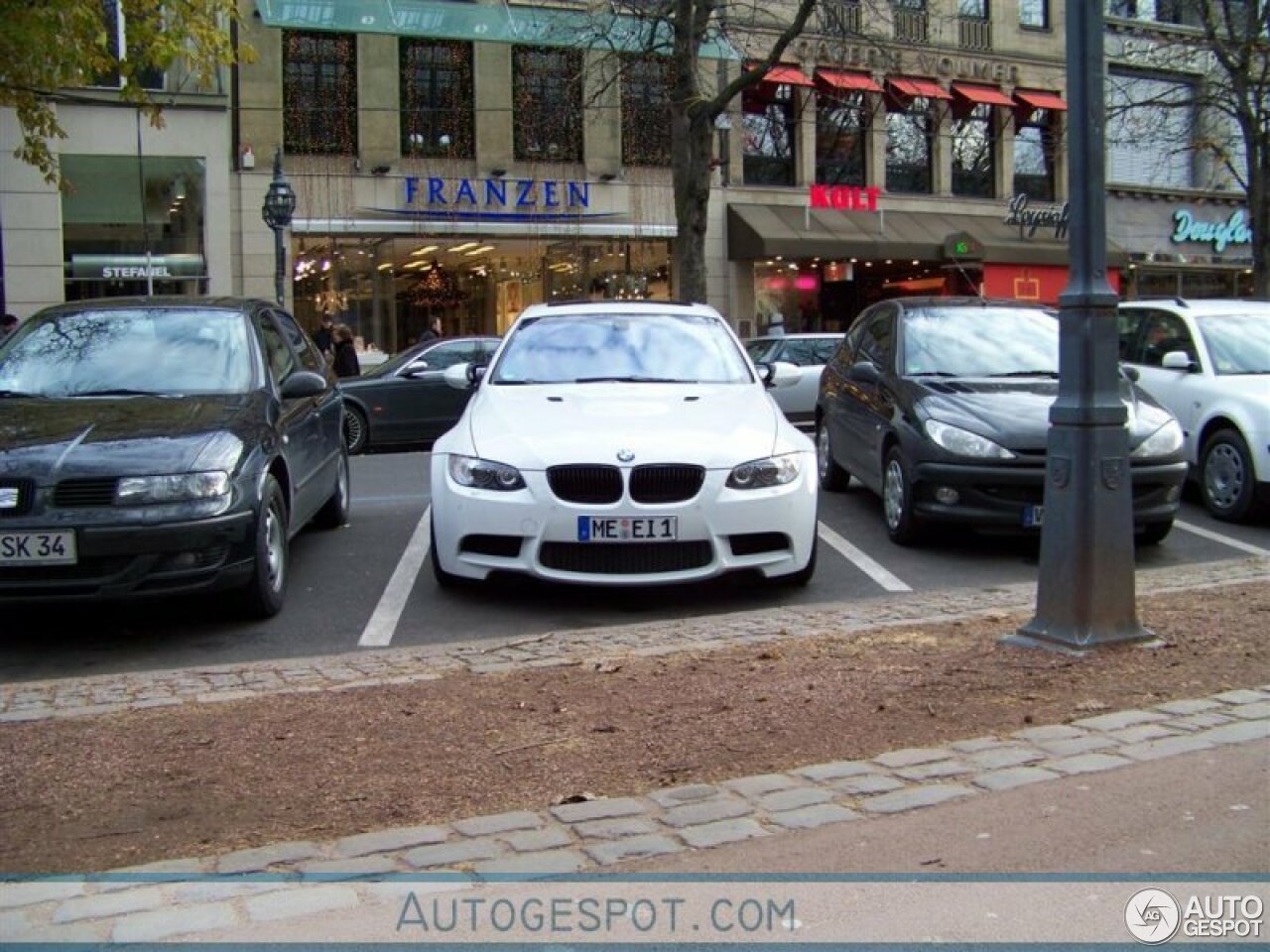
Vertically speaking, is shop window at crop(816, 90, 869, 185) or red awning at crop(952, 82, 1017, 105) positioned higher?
red awning at crop(952, 82, 1017, 105)

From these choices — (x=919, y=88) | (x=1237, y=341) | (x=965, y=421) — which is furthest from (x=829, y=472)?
(x=919, y=88)

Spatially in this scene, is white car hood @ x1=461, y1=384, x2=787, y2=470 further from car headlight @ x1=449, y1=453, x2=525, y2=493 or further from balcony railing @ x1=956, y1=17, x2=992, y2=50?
balcony railing @ x1=956, y1=17, x2=992, y2=50

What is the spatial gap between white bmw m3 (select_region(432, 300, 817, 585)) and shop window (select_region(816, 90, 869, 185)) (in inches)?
868

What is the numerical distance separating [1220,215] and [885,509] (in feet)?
93.4

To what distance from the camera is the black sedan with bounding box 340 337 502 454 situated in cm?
→ 1560

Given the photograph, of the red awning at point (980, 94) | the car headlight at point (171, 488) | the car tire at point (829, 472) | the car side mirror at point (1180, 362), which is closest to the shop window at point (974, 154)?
the red awning at point (980, 94)

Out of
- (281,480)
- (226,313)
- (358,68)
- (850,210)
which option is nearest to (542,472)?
(281,480)

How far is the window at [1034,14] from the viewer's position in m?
30.3

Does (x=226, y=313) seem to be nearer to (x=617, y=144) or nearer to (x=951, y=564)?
(x=951, y=564)

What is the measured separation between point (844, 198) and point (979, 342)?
19385 millimetres

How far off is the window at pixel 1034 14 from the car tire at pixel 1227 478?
23372mm

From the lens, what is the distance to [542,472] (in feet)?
21.5

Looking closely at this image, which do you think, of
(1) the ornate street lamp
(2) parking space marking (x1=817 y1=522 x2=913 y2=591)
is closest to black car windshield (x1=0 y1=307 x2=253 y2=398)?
(2) parking space marking (x1=817 y1=522 x2=913 y2=591)

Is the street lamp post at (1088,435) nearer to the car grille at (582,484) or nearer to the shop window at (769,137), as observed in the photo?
the car grille at (582,484)
